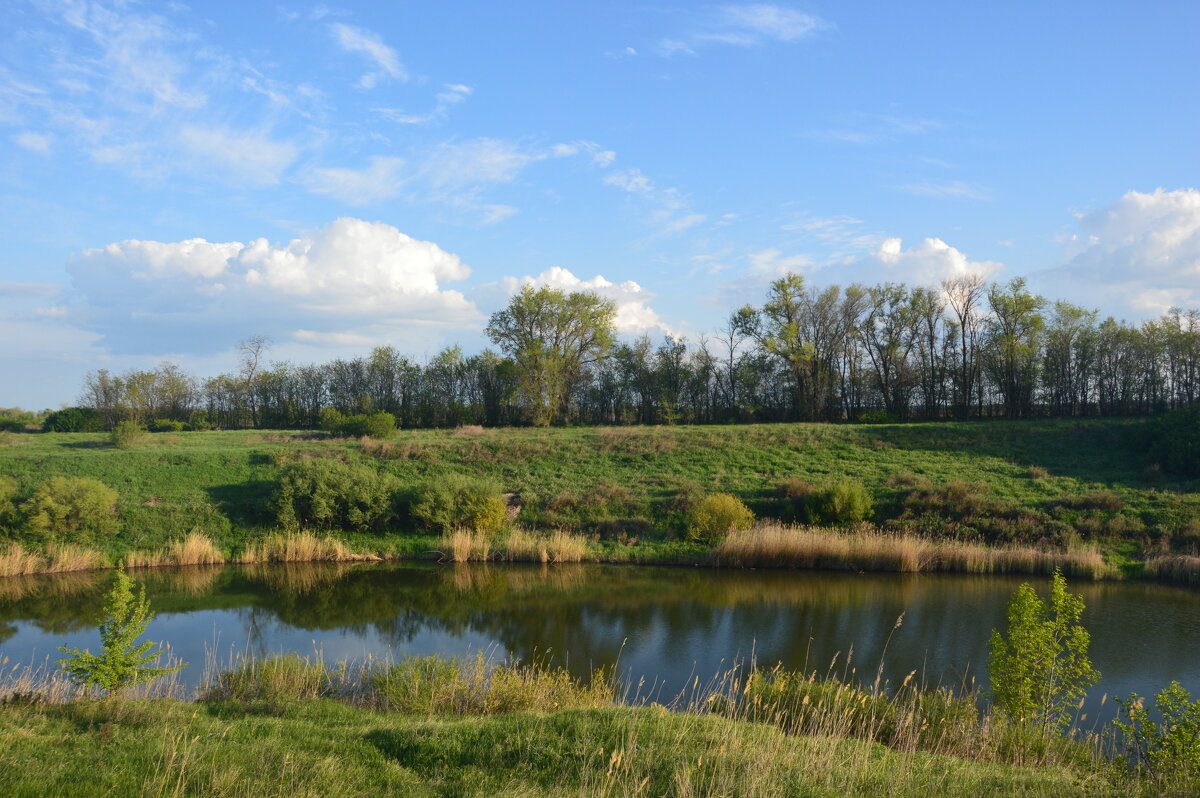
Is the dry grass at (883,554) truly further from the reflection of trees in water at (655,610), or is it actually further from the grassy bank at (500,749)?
the grassy bank at (500,749)

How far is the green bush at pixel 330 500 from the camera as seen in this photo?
26172 mm

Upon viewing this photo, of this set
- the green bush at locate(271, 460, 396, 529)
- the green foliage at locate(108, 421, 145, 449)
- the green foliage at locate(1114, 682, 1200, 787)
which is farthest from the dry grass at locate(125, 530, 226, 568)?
the green foliage at locate(1114, 682, 1200, 787)

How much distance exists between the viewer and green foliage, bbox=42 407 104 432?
4759 cm

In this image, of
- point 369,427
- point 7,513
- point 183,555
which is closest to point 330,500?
point 183,555

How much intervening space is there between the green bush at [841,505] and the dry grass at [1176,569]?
7.89m

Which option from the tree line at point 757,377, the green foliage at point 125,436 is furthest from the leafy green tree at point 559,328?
the green foliage at point 125,436

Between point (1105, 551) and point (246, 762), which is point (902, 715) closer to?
point (246, 762)

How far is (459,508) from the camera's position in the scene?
26.5 metres

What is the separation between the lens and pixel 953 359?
52344mm

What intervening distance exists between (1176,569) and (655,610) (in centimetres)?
1471

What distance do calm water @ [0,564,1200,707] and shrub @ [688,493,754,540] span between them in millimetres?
1975

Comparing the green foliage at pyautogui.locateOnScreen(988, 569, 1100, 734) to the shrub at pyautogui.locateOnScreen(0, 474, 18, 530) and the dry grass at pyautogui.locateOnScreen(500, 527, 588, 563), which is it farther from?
the shrub at pyautogui.locateOnScreen(0, 474, 18, 530)

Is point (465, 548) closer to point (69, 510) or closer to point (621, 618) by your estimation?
point (621, 618)

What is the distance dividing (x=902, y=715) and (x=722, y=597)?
34.1 ft
